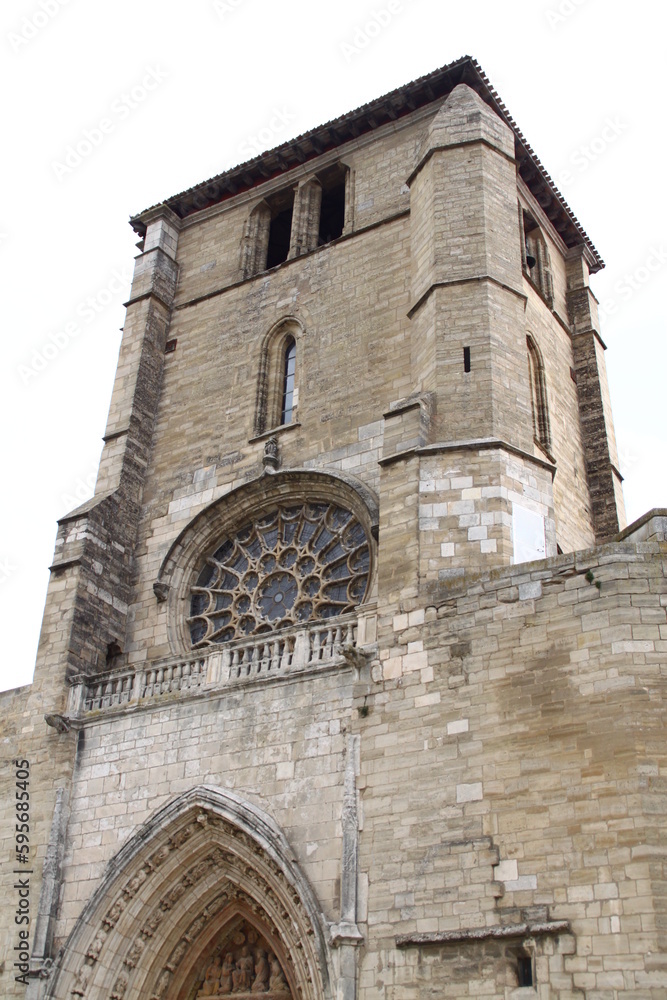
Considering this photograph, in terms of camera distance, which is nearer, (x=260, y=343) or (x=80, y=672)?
(x=80, y=672)

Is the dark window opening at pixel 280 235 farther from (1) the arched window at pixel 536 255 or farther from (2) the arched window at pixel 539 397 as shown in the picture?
(2) the arched window at pixel 539 397

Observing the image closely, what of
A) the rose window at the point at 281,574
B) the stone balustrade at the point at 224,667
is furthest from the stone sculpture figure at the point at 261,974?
the rose window at the point at 281,574

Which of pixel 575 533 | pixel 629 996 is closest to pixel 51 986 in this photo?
pixel 629 996

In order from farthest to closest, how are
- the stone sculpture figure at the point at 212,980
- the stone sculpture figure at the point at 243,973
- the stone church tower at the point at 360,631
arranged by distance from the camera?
the stone sculpture figure at the point at 212,980 < the stone sculpture figure at the point at 243,973 < the stone church tower at the point at 360,631

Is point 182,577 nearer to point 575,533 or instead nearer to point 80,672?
point 80,672

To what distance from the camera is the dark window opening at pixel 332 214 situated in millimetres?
17062

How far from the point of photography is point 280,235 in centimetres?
1761

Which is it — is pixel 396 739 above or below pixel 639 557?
below

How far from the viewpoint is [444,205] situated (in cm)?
1320

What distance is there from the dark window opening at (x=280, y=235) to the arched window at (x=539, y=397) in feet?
15.4

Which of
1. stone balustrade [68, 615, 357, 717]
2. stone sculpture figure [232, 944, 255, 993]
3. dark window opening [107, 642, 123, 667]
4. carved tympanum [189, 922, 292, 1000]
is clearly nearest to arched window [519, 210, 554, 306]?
stone balustrade [68, 615, 357, 717]

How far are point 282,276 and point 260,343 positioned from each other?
118 cm

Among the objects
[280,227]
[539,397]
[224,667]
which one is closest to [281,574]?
[224,667]

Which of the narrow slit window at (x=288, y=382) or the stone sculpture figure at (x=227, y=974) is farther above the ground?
the narrow slit window at (x=288, y=382)
